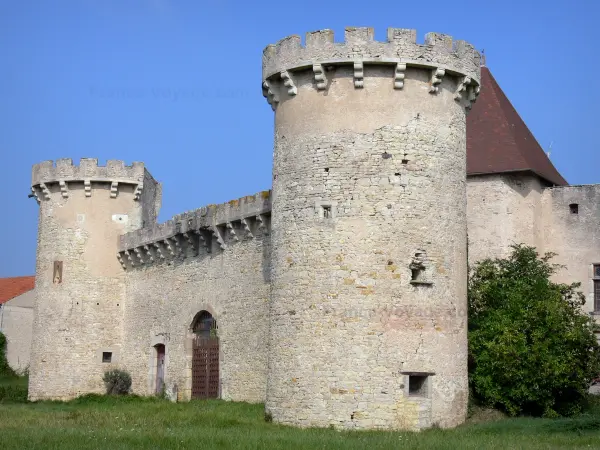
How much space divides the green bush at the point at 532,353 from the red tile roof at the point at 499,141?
4796mm

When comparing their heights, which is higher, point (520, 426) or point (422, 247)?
point (422, 247)

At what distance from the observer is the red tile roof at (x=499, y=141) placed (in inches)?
950

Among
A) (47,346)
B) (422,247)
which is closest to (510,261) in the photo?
(422,247)

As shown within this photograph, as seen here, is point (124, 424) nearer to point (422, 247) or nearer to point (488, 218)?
point (422, 247)

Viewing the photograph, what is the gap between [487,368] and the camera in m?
18.6

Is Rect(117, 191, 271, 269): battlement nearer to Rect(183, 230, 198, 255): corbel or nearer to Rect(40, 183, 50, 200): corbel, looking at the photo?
Rect(183, 230, 198, 255): corbel

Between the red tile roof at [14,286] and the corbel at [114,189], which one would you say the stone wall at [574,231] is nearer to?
the corbel at [114,189]

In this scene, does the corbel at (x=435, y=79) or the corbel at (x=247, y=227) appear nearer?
the corbel at (x=435, y=79)

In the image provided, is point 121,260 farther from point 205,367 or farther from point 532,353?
point 532,353

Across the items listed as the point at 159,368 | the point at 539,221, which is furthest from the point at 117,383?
the point at 539,221

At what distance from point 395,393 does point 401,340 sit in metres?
0.93

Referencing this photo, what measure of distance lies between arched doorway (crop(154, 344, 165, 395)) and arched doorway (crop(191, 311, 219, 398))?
7.99 ft

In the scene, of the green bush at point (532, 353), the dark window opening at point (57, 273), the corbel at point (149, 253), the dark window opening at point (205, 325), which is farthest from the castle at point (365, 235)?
the dark window opening at point (57, 273)

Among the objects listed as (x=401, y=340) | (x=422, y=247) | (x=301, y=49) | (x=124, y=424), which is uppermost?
(x=301, y=49)
